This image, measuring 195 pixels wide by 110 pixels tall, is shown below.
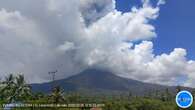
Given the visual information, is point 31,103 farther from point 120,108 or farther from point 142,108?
point 142,108

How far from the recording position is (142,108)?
137m

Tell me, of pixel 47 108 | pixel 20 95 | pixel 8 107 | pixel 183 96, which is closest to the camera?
pixel 183 96

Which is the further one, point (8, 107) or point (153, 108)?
point (153, 108)

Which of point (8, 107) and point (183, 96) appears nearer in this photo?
point (183, 96)

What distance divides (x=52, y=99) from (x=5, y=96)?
1166cm

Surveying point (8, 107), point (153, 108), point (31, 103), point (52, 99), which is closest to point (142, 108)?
point (153, 108)

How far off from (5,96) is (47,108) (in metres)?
12.0

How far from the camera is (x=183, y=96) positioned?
10.6 meters

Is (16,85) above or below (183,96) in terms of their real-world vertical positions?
above

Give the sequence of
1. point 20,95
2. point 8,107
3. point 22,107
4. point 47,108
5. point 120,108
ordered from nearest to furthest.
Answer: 1. point 8,107
2. point 22,107
3. point 47,108
4. point 20,95
5. point 120,108

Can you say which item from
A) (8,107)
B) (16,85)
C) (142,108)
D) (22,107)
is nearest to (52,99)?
(16,85)

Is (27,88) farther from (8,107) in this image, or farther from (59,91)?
(8,107)

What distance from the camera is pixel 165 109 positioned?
5207 inches

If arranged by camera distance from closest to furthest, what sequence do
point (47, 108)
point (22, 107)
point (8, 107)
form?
point (8, 107), point (22, 107), point (47, 108)
